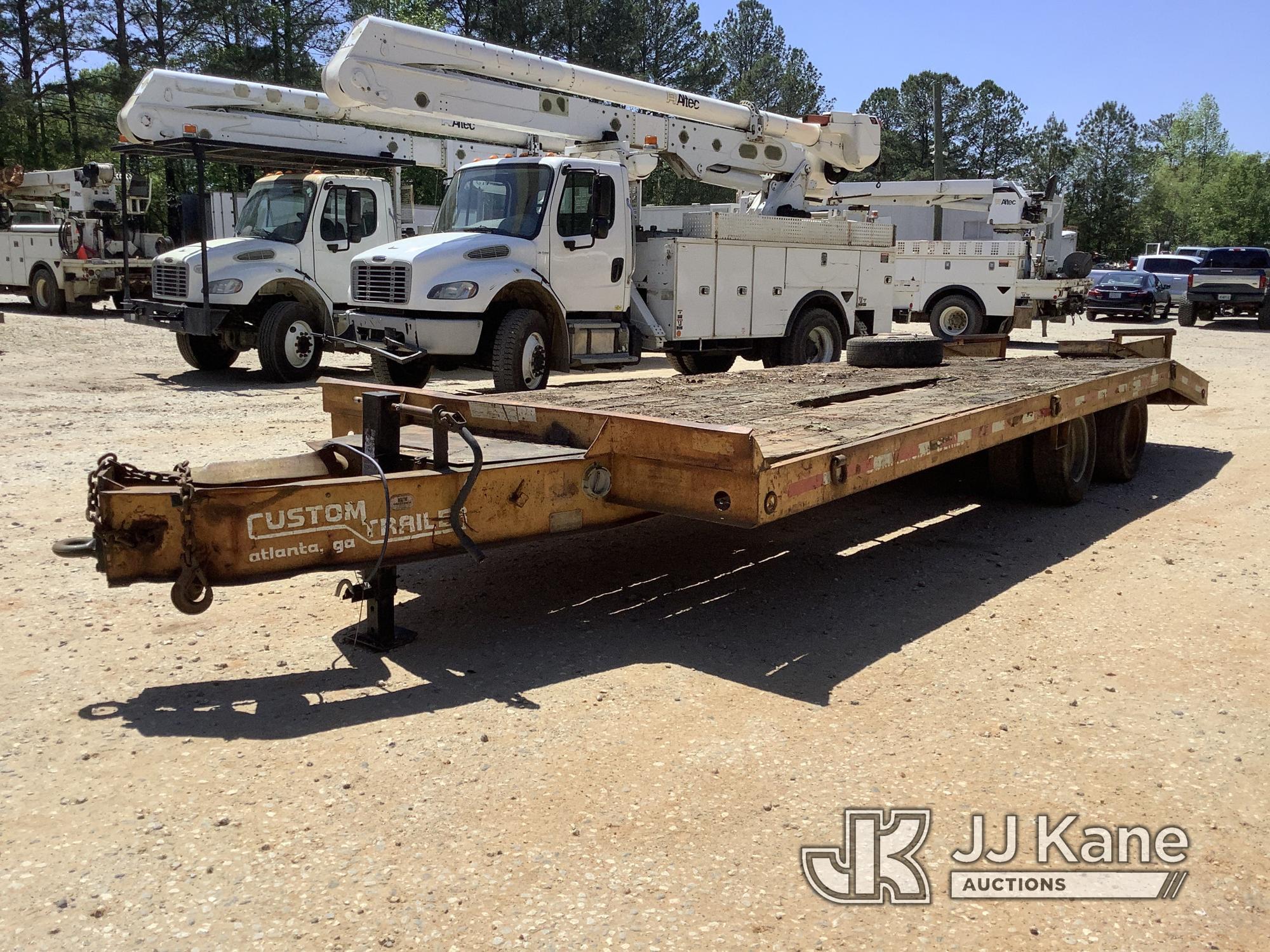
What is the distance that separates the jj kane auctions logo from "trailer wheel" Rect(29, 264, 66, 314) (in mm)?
24965

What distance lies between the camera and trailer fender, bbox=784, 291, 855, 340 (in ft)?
47.0

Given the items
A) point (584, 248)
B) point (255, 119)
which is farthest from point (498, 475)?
point (255, 119)

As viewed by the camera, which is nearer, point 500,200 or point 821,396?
point 821,396

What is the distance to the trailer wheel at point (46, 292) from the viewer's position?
24266 mm

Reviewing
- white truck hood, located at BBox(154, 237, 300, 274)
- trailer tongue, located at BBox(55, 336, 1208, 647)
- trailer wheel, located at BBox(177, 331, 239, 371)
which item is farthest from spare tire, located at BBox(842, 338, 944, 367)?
trailer wheel, located at BBox(177, 331, 239, 371)

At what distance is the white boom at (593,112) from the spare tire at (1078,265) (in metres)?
8.41

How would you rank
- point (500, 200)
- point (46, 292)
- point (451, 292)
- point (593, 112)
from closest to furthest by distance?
point (451, 292), point (500, 200), point (593, 112), point (46, 292)

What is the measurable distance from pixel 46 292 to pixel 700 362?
1702 centimetres

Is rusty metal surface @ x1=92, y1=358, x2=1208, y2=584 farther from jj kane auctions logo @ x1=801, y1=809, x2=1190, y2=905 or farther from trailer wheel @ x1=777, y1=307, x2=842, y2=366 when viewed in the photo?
trailer wheel @ x1=777, y1=307, x2=842, y2=366

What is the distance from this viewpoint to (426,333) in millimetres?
11156

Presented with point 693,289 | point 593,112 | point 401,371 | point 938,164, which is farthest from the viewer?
point 938,164

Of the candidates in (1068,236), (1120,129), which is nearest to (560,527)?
(1068,236)

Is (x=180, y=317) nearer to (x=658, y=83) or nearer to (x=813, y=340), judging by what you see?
(x=813, y=340)

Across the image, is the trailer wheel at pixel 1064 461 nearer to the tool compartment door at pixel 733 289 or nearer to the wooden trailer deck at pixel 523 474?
the wooden trailer deck at pixel 523 474
